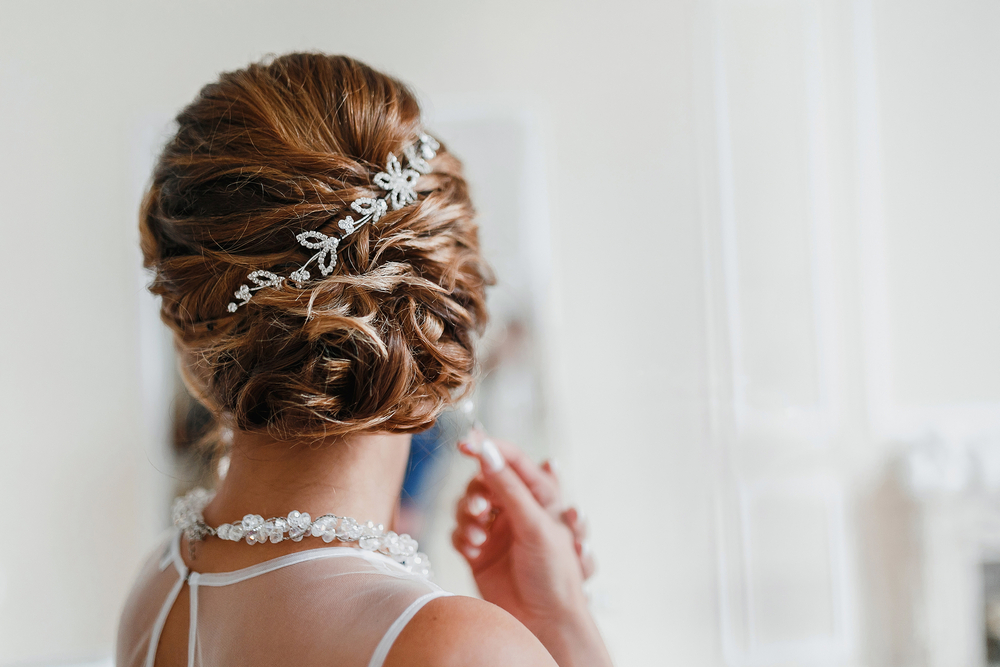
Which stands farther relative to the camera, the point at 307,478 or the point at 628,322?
the point at 628,322

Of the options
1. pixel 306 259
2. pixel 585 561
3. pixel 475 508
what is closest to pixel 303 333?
pixel 306 259

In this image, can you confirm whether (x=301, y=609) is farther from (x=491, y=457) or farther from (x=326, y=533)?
(x=491, y=457)

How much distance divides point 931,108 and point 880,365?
50cm

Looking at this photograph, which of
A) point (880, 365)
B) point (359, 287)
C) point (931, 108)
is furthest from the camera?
Result: point (880, 365)

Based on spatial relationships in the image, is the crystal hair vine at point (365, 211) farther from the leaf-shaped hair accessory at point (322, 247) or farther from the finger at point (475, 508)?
the finger at point (475, 508)

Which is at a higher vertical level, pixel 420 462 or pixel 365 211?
pixel 365 211

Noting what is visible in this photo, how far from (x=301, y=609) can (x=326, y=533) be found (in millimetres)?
55

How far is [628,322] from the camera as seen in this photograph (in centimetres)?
141

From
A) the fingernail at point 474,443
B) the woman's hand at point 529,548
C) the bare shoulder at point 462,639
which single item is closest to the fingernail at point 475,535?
the woman's hand at point 529,548

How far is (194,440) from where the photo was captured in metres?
1.40

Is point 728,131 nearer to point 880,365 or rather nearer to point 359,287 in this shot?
point 880,365

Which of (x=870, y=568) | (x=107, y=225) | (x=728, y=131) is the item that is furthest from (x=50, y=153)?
(x=870, y=568)

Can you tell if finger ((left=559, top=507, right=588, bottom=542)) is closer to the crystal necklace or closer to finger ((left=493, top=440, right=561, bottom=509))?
finger ((left=493, top=440, right=561, bottom=509))

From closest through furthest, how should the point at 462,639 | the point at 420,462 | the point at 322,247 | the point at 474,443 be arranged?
1. the point at 462,639
2. the point at 322,247
3. the point at 474,443
4. the point at 420,462
